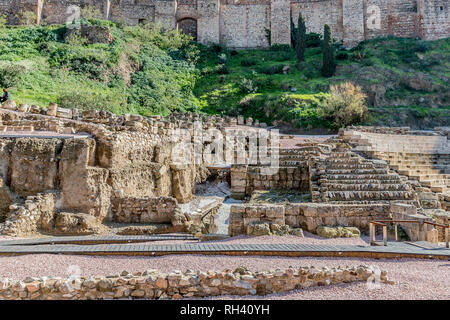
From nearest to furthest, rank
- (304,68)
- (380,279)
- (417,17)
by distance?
(380,279) < (304,68) < (417,17)

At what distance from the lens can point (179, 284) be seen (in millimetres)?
3600

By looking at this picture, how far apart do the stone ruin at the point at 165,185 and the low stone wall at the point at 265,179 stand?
0.04 m

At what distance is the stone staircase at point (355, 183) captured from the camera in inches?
344

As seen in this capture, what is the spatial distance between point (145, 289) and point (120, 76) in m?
28.6

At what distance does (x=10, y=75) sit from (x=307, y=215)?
23652mm

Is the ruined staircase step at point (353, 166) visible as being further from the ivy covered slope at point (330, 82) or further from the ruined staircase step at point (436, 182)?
the ivy covered slope at point (330, 82)

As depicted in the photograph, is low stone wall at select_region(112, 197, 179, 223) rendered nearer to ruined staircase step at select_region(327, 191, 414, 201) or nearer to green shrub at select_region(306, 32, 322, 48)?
ruined staircase step at select_region(327, 191, 414, 201)

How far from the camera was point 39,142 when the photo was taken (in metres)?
8.30

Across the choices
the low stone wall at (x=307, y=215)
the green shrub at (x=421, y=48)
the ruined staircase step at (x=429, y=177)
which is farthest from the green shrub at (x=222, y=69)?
the low stone wall at (x=307, y=215)

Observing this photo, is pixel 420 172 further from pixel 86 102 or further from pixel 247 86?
pixel 247 86

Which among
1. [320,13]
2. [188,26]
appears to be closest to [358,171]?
[320,13]

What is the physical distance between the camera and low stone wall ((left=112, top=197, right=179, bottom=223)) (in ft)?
28.0
